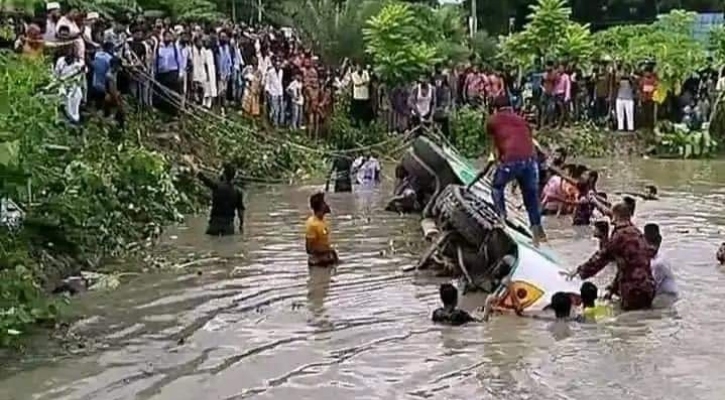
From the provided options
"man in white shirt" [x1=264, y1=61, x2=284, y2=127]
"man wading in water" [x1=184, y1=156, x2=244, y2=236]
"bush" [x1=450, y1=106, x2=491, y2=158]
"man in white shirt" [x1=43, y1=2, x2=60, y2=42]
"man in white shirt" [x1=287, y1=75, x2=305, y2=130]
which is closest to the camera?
"man wading in water" [x1=184, y1=156, x2=244, y2=236]

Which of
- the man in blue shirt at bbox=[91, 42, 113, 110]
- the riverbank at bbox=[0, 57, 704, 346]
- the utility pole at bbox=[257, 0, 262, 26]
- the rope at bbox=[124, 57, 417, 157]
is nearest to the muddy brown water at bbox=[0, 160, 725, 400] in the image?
the riverbank at bbox=[0, 57, 704, 346]

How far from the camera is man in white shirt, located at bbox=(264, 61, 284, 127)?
2661 cm

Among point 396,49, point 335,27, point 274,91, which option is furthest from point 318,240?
point 335,27

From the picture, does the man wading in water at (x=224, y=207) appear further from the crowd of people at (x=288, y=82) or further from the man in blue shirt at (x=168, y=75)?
the man in blue shirt at (x=168, y=75)

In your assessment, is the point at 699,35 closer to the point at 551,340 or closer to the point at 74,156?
the point at 74,156

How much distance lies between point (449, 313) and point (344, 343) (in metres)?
1.18

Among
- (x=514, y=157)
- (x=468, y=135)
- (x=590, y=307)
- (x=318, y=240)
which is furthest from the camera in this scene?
(x=468, y=135)

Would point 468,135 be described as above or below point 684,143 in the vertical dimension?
above

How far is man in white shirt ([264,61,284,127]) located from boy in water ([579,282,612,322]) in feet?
47.7

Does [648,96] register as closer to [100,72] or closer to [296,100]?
[296,100]

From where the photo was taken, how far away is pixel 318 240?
622 inches

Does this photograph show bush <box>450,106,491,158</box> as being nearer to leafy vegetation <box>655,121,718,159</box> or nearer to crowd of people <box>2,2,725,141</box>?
crowd of people <box>2,2,725,141</box>

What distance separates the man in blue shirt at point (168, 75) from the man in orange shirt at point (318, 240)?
7602 mm

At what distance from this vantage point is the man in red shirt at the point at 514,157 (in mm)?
14672
